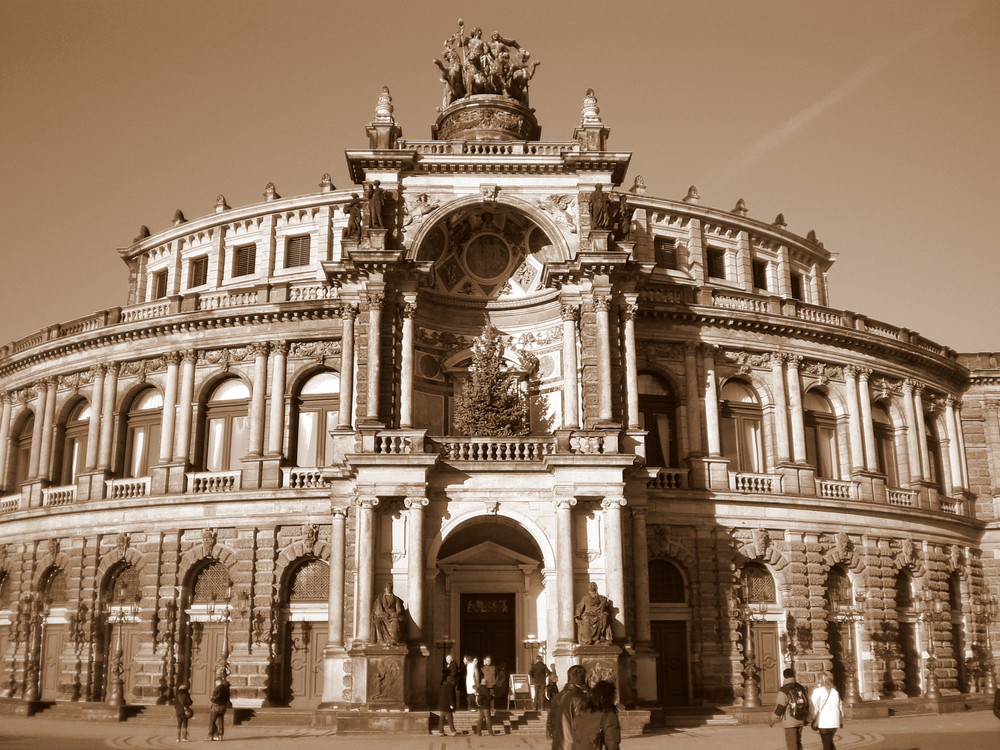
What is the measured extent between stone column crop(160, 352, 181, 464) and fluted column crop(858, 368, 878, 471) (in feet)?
90.0

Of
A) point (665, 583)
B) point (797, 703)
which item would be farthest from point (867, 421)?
point (797, 703)

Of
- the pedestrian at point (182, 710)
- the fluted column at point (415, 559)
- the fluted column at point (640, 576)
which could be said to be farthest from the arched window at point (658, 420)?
the pedestrian at point (182, 710)

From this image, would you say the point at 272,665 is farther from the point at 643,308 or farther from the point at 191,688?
the point at 643,308

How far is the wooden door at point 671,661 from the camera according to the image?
34594mm

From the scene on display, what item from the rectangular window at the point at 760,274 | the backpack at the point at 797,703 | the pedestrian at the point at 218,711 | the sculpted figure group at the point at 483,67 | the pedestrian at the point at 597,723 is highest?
the sculpted figure group at the point at 483,67

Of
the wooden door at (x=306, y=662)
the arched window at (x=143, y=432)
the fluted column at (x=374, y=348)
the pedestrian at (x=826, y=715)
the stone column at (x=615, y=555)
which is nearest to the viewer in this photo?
the pedestrian at (x=826, y=715)

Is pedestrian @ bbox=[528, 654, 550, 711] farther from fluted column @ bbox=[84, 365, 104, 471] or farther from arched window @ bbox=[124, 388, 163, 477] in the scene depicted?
fluted column @ bbox=[84, 365, 104, 471]

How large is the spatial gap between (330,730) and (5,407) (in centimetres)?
2569

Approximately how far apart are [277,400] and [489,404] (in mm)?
9650

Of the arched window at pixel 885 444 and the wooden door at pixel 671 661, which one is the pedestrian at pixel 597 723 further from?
the arched window at pixel 885 444

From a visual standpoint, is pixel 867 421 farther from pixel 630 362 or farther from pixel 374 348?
pixel 374 348

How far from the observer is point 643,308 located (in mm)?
37219

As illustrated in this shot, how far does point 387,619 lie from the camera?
27656 millimetres

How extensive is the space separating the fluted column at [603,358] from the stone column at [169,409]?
57.1ft
